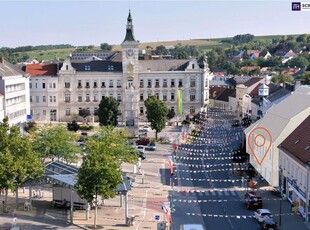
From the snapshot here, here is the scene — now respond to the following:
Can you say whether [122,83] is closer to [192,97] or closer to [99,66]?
[99,66]

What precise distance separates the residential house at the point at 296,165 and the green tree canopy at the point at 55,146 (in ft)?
66.7

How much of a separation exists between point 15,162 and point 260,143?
25.5 metres

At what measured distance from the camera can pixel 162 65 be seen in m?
102

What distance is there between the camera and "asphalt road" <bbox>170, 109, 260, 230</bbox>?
129 ft

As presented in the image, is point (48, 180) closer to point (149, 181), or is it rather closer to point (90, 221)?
point (90, 221)

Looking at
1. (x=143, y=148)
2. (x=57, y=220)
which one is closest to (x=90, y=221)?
(x=57, y=220)

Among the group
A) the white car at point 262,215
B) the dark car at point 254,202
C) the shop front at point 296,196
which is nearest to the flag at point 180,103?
the shop front at point 296,196

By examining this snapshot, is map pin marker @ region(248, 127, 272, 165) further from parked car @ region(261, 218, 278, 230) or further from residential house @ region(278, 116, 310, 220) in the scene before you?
parked car @ region(261, 218, 278, 230)

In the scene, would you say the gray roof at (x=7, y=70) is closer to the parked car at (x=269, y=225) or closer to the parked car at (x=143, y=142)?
the parked car at (x=143, y=142)

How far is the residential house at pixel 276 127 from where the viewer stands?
49.1m

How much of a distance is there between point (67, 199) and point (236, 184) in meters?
17.0

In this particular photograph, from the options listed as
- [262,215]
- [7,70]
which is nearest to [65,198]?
[262,215]

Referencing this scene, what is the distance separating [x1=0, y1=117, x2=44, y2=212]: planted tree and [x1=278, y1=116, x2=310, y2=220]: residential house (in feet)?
62.9

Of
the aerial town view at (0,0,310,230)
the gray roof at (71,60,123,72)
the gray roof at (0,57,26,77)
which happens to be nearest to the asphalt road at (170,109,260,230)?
the aerial town view at (0,0,310,230)
